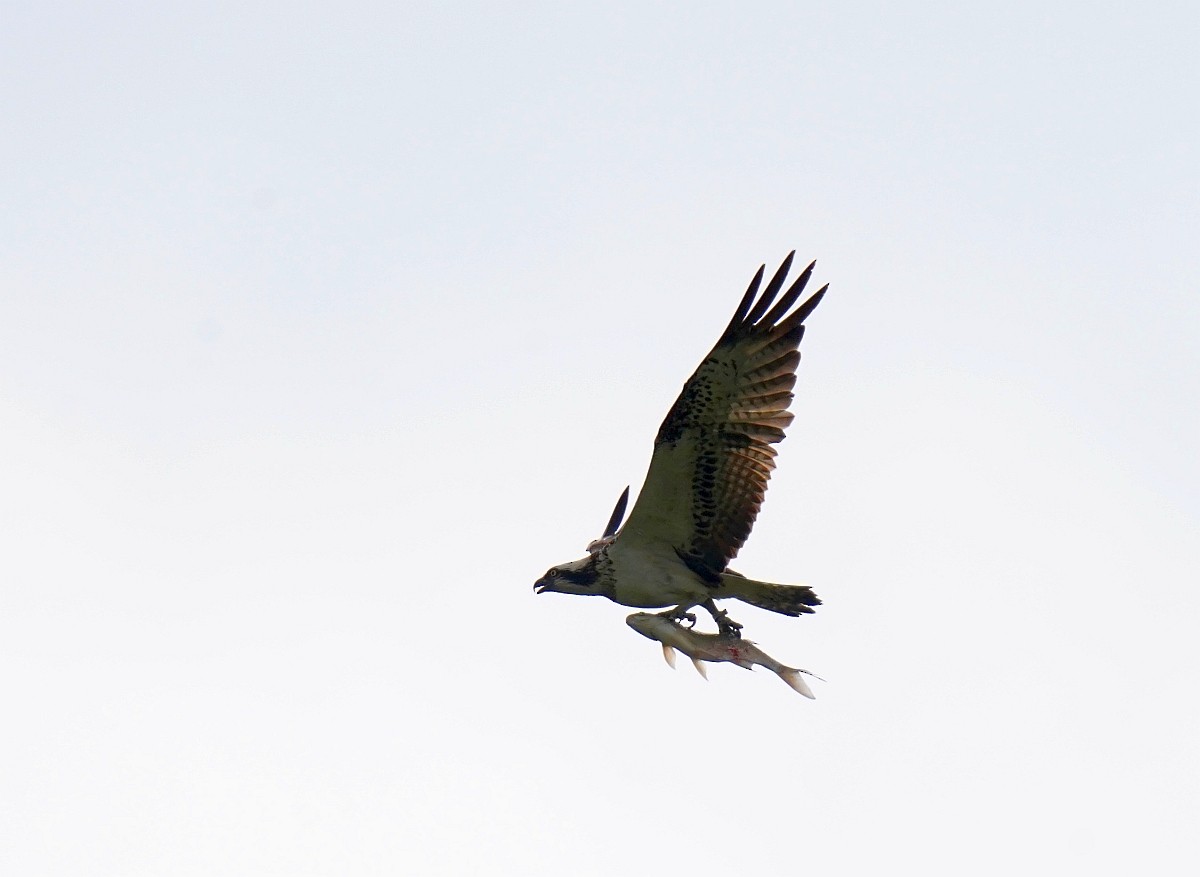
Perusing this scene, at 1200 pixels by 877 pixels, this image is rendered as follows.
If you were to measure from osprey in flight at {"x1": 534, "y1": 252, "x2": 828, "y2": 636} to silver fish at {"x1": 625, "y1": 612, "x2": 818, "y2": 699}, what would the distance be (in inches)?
18.6

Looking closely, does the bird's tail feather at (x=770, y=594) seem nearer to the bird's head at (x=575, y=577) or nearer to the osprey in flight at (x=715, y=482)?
the osprey in flight at (x=715, y=482)

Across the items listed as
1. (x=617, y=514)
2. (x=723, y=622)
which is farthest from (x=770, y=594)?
(x=617, y=514)

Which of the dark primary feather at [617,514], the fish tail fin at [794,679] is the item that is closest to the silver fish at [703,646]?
the fish tail fin at [794,679]

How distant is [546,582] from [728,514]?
67.3 inches

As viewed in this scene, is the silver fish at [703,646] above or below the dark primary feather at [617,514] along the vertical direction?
below

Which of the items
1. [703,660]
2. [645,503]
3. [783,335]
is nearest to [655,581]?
[645,503]

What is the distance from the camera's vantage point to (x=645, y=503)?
1221 centimetres

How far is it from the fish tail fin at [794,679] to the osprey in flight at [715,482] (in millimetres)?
959

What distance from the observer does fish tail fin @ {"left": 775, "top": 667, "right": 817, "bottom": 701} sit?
34.4 ft

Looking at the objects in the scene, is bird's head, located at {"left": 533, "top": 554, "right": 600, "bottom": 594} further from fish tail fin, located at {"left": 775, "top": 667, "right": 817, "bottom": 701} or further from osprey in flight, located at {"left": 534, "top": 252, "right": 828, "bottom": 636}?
fish tail fin, located at {"left": 775, "top": 667, "right": 817, "bottom": 701}

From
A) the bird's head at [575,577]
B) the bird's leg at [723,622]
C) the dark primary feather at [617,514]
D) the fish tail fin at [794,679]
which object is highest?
the dark primary feather at [617,514]

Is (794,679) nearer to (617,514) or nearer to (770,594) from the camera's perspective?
(770,594)

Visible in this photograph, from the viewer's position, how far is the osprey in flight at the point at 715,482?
12.0 m

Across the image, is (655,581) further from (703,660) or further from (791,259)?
(791,259)
